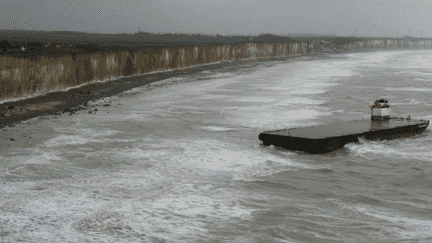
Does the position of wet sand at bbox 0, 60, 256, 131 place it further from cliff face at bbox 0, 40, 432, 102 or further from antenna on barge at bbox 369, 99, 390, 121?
antenna on barge at bbox 369, 99, 390, 121

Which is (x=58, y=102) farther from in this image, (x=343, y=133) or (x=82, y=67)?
(x=343, y=133)

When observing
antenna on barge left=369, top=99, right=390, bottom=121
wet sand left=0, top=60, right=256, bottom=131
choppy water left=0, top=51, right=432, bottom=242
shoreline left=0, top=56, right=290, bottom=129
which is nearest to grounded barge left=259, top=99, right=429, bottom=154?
antenna on barge left=369, top=99, right=390, bottom=121

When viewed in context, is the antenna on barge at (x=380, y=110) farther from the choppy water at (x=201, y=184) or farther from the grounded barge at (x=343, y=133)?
the choppy water at (x=201, y=184)

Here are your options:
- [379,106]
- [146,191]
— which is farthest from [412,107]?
[146,191]

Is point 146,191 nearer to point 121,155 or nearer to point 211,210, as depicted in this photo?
point 211,210

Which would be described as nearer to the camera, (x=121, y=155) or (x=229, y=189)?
(x=229, y=189)
